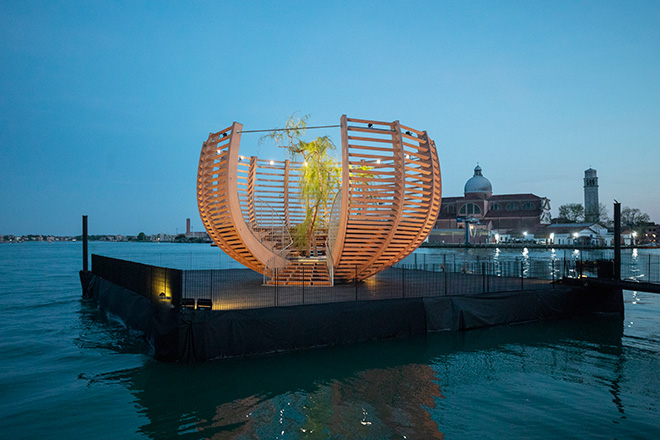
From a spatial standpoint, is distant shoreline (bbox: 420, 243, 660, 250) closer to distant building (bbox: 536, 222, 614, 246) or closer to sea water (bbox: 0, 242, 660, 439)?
distant building (bbox: 536, 222, 614, 246)

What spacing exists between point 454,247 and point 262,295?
7669 centimetres

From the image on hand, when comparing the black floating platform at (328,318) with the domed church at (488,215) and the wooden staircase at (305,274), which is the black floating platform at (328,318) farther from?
the domed church at (488,215)

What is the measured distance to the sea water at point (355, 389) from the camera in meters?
6.67

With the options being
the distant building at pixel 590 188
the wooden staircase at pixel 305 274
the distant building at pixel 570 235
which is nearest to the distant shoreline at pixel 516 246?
the distant building at pixel 570 235

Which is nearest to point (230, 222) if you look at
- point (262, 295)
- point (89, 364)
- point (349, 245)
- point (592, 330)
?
point (262, 295)

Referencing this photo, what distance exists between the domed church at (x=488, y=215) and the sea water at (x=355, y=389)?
249 feet

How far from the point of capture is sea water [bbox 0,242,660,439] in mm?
6672

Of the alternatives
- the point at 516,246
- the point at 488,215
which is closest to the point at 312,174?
the point at 516,246

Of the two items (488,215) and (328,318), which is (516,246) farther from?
(328,318)

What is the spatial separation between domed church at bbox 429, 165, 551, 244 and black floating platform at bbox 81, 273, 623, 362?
236 feet

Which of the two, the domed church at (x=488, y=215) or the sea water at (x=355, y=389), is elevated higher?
the domed church at (x=488, y=215)

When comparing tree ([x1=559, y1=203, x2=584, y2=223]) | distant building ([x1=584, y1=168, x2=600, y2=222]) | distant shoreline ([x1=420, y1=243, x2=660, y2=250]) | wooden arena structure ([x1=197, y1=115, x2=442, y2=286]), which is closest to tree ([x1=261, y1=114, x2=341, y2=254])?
wooden arena structure ([x1=197, y1=115, x2=442, y2=286])

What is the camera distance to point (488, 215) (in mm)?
88062

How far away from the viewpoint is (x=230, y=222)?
13930 mm
